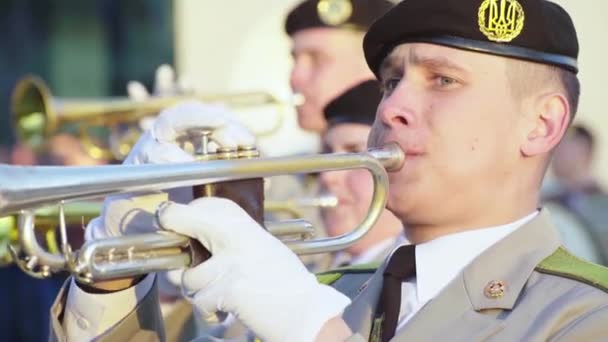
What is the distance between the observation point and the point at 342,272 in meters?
4.04

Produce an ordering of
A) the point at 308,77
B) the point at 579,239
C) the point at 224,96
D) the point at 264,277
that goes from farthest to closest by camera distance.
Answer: the point at 579,239 < the point at 224,96 < the point at 308,77 < the point at 264,277

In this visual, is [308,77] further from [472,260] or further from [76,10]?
[76,10]

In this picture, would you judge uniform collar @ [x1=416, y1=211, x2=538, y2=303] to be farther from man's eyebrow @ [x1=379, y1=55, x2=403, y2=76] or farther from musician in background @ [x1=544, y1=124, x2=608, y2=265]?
musician in background @ [x1=544, y1=124, x2=608, y2=265]

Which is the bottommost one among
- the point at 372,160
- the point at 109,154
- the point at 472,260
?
the point at 109,154

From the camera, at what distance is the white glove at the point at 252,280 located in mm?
3229

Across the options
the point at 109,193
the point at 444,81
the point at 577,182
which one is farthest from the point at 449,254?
the point at 577,182

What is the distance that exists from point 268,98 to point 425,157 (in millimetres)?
3826

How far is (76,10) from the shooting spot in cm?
1268

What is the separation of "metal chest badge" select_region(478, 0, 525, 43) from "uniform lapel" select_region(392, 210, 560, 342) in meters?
0.40

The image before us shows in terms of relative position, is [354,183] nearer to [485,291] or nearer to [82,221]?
[82,221]

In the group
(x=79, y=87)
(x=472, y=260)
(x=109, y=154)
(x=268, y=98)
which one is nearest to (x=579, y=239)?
(x=268, y=98)

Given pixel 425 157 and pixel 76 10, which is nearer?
pixel 425 157

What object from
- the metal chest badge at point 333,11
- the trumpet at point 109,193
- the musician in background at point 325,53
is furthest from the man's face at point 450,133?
the metal chest badge at point 333,11

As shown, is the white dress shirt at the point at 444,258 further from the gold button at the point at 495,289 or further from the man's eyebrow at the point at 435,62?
the man's eyebrow at the point at 435,62
